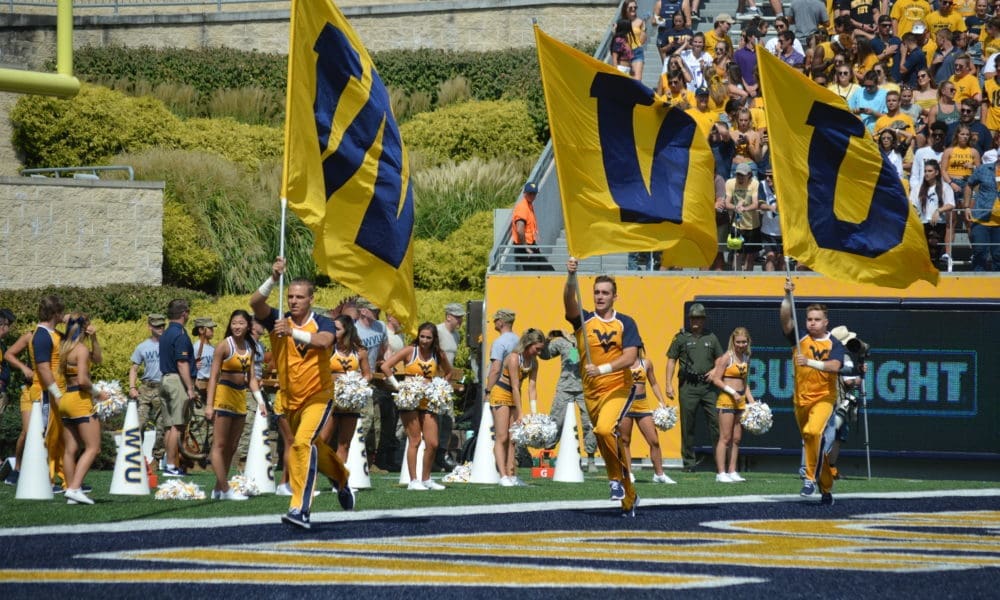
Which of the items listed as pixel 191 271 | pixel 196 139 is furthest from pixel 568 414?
pixel 196 139

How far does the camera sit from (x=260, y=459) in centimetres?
1528

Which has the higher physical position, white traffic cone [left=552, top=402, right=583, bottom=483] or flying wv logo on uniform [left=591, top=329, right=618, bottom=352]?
flying wv logo on uniform [left=591, top=329, right=618, bottom=352]

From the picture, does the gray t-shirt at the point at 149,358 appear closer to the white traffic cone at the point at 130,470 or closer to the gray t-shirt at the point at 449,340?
the gray t-shirt at the point at 449,340

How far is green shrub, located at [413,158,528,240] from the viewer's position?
27.9 meters

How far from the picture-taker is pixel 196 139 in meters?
30.3

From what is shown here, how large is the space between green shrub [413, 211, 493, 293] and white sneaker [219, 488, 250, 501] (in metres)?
12.0

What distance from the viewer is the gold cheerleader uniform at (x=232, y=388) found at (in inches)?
553

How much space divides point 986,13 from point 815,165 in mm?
11411

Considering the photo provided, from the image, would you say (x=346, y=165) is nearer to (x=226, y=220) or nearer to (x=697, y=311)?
(x=697, y=311)

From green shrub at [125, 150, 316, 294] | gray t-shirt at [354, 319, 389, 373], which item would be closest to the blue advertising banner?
gray t-shirt at [354, 319, 389, 373]

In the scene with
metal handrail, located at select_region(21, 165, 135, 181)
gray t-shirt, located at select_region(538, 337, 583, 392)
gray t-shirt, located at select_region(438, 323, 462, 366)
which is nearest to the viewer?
gray t-shirt, located at select_region(538, 337, 583, 392)

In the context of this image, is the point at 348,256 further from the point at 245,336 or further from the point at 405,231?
the point at 245,336

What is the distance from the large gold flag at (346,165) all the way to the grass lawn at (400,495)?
6.82ft

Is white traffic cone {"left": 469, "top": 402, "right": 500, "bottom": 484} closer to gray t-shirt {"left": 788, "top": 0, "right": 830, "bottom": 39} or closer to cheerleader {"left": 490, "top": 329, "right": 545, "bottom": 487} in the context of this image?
cheerleader {"left": 490, "top": 329, "right": 545, "bottom": 487}
